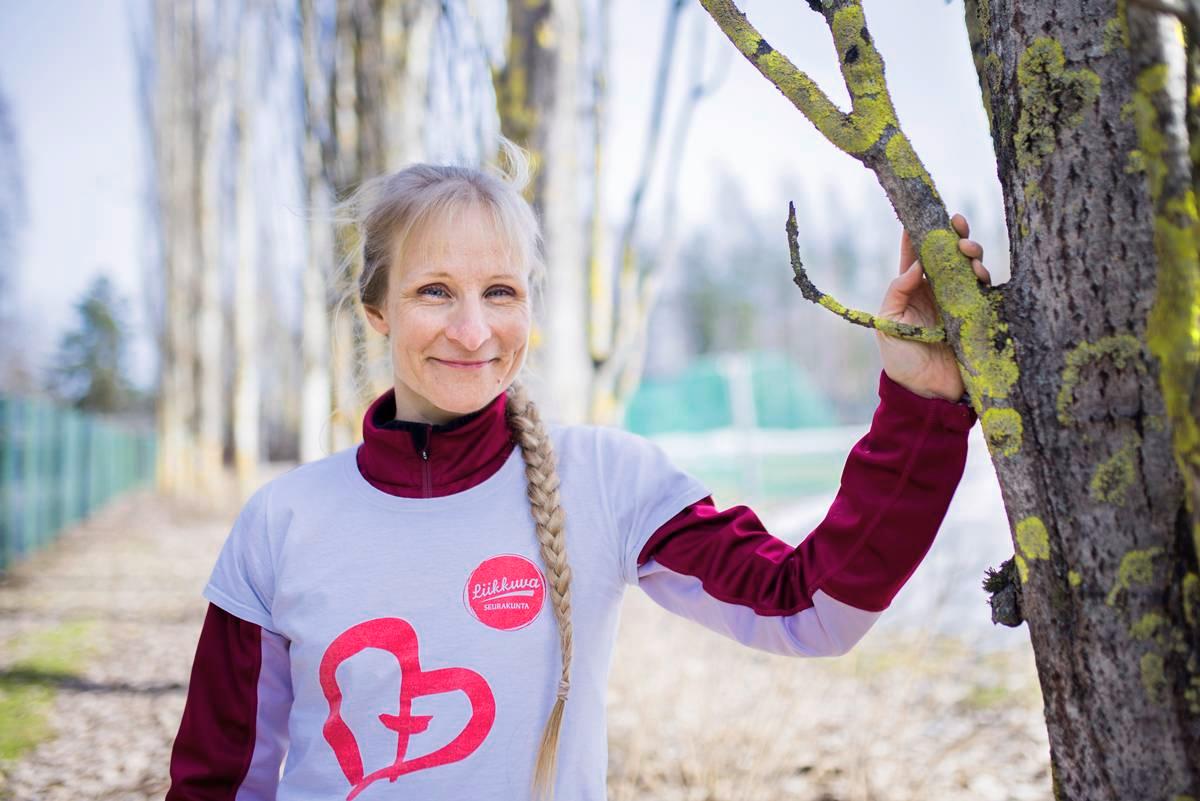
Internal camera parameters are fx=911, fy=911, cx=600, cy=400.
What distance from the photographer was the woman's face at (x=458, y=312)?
158 centimetres

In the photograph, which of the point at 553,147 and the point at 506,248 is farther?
the point at 553,147

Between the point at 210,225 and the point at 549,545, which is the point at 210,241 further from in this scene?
the point at 549,545

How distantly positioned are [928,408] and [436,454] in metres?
0.85

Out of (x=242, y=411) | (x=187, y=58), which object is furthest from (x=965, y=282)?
(x=187, y=58)

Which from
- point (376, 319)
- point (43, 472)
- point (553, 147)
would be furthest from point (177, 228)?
point (376, 319)

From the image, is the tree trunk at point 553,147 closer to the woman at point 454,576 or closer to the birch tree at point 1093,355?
the woman at point 454,576

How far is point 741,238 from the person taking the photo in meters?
54.2

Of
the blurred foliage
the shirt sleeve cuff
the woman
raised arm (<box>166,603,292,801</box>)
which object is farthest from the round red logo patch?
the blurred foliage

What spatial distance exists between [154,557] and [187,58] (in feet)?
30.7

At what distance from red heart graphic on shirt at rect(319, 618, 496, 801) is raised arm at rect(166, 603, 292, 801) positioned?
163mm

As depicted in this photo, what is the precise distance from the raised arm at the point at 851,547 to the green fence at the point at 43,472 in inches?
329

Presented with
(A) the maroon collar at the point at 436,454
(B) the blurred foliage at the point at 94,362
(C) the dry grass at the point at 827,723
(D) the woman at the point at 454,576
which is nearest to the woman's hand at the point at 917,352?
(D) the woman at the point at 454,576

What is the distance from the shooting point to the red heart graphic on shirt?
1.42 meters

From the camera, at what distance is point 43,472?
9633 mm
